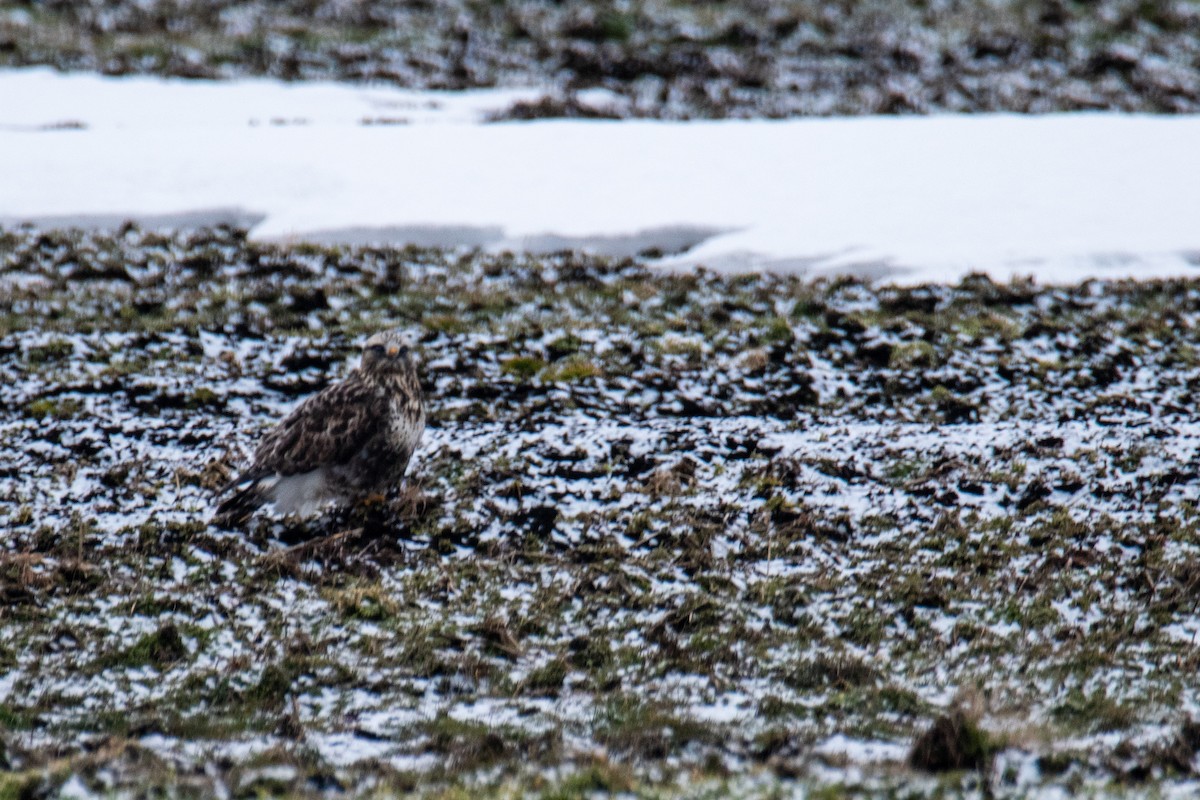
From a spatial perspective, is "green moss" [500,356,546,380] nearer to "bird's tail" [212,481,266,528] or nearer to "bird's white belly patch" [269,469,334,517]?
"bird's white belly patch" [269,469,334,517]

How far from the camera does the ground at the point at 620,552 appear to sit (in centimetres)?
460

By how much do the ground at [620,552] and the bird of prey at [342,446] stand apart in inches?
7.1

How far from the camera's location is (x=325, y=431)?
681cm

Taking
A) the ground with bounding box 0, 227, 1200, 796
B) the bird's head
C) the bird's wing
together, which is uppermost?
the bird's head

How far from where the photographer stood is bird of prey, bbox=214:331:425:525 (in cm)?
666

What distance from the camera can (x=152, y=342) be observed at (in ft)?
31.2

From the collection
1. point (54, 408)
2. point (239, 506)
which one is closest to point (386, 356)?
point (239, 506)

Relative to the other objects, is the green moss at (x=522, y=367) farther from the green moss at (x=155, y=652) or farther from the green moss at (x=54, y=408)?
the green moss at (x=155, y=652)

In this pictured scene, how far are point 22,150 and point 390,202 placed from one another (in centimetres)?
463

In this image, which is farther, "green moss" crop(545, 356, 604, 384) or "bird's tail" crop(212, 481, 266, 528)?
"green moss" crop(545, 356, 604, 384)

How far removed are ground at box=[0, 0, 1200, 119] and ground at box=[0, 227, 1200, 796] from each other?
950 cm

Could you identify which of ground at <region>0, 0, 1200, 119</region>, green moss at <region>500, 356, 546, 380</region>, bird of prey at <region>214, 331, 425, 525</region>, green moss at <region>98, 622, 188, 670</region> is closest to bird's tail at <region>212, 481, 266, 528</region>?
bird of prey at <region>214, 331, 425, 525</region>

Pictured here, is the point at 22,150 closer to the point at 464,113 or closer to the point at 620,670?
the point at 464,113

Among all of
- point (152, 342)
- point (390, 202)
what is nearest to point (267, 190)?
point (390, 202)
